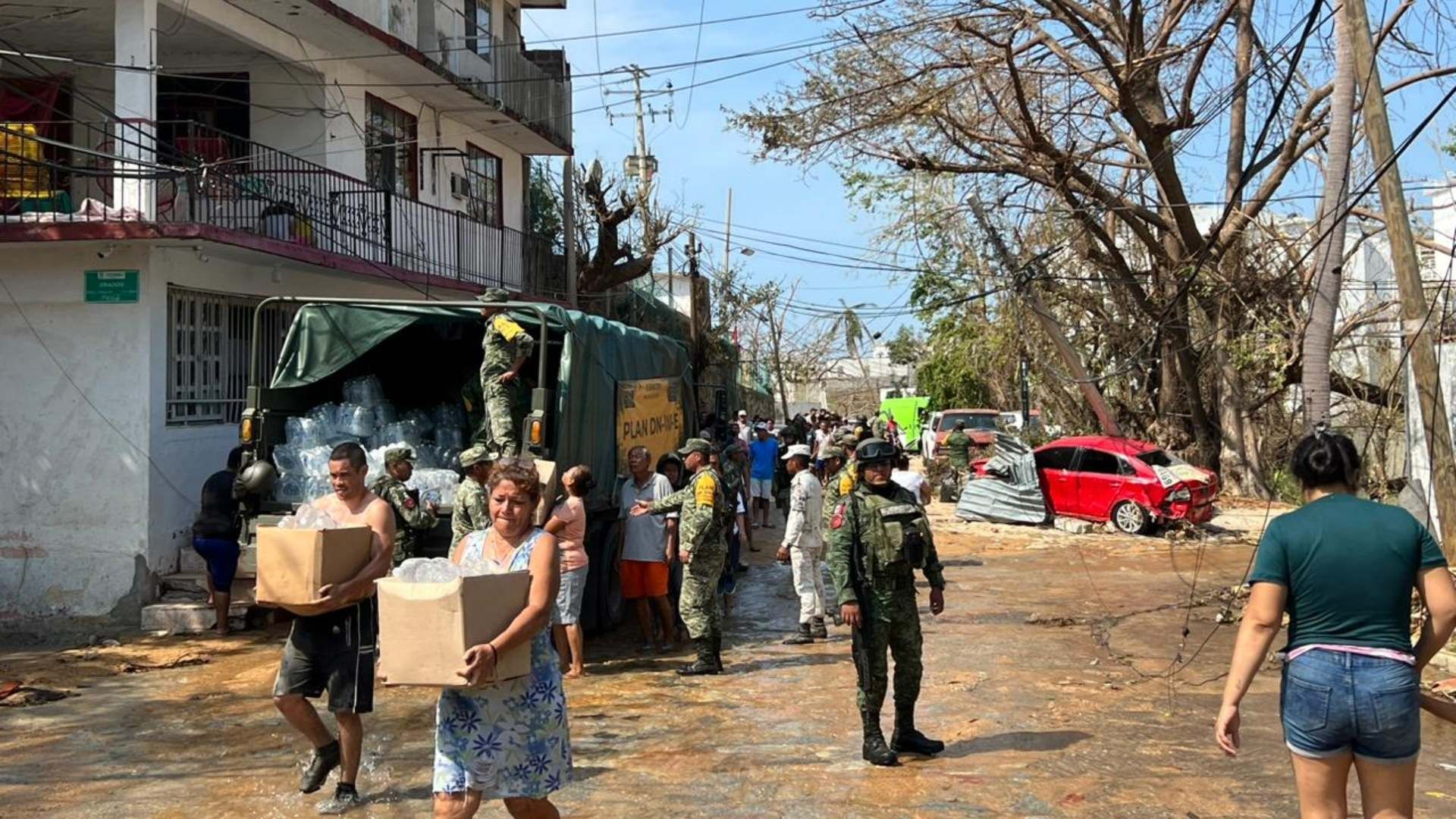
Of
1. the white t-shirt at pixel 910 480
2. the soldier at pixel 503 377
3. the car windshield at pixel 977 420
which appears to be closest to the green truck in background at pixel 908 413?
the car windshield at pixel 977 420

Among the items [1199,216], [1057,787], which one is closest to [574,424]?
[1057,787]

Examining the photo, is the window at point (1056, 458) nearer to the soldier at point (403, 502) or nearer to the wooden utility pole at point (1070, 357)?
the wooden utility pole at point (1070, 357)

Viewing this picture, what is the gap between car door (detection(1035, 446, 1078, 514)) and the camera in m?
20.2

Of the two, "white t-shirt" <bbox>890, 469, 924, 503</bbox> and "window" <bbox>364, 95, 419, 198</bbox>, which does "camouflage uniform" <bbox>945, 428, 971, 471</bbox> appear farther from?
"white t-shirt" <bbox>890, 469, 924, 503</bbox>

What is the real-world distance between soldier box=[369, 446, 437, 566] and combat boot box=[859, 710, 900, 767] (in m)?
3.49

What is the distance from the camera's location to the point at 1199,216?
37.2 meters

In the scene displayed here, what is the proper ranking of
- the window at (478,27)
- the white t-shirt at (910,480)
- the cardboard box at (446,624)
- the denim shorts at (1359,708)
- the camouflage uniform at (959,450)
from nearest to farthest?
the denim shorts at (1359,708)
the cardboard box at (446,624)
the white t-shirt at (910,480)
the window at (478,27)
the camouflage uniform at (959,450)

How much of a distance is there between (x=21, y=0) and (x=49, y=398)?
14.8ft

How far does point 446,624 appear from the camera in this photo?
4.27 metres

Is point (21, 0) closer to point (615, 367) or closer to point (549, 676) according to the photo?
point (615, 367)

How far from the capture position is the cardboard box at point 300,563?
215 inches

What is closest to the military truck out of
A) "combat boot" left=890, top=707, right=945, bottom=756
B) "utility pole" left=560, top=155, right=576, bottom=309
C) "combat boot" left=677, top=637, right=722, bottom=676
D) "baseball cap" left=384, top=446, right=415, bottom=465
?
"baseball cap" left=384, top=446, right=415, bottom=465

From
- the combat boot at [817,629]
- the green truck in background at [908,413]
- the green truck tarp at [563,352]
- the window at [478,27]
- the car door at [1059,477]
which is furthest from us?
the green truck in background at [908,413]

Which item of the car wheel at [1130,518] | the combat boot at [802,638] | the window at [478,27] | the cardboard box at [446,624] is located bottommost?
the combat boot at [802,638]
